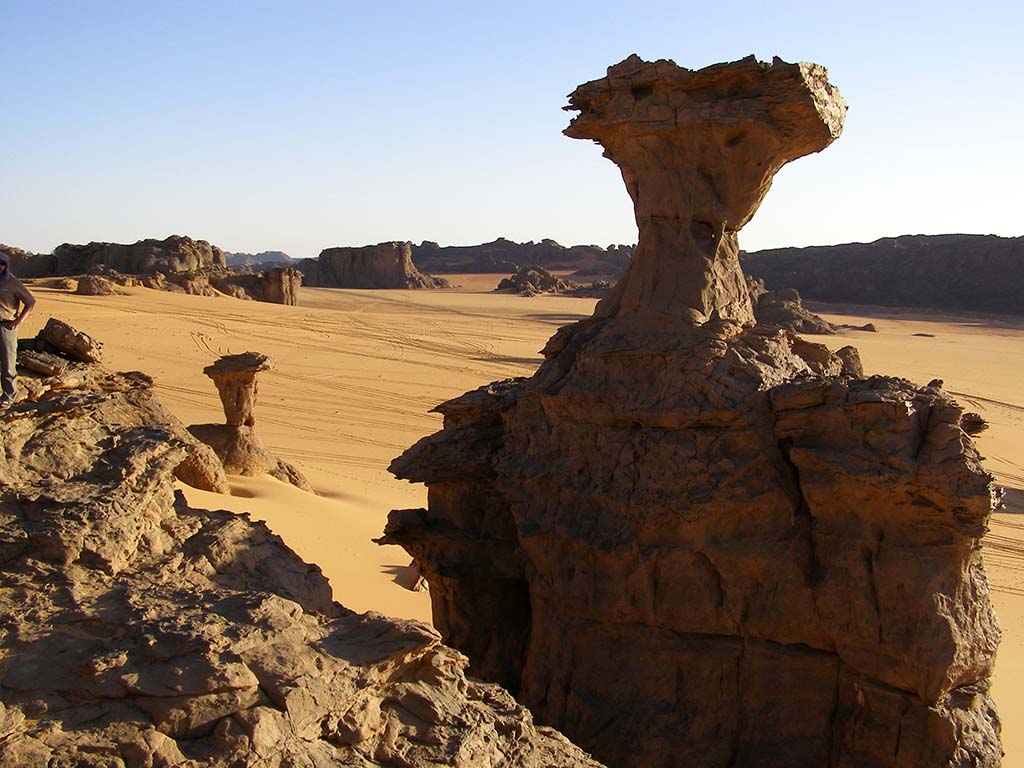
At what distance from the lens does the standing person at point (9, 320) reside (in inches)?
178

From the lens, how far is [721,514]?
546cm

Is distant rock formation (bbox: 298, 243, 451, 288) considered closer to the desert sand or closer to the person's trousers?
the desert sand

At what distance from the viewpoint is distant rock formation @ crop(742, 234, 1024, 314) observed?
151ft

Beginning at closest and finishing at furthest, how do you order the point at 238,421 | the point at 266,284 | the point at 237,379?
the point at 237,379, the point at 238,421, the point at 266,284

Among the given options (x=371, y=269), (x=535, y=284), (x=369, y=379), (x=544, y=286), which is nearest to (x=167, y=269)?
(x=371, y=269)

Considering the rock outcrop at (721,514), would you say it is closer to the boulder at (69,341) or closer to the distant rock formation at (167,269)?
the boulder at (69,341)

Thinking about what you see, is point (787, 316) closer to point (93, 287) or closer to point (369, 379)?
point (369, 379)

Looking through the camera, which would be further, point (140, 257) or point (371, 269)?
point (371, 269)

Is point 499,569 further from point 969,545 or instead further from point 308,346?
point 308,346

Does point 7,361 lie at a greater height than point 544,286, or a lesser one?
lesser

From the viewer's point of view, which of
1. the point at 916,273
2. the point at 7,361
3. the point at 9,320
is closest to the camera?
the point at 7,361

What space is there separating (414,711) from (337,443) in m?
14.1

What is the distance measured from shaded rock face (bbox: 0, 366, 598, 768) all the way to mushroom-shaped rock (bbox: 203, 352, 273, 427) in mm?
7730

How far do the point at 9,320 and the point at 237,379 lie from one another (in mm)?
7626
